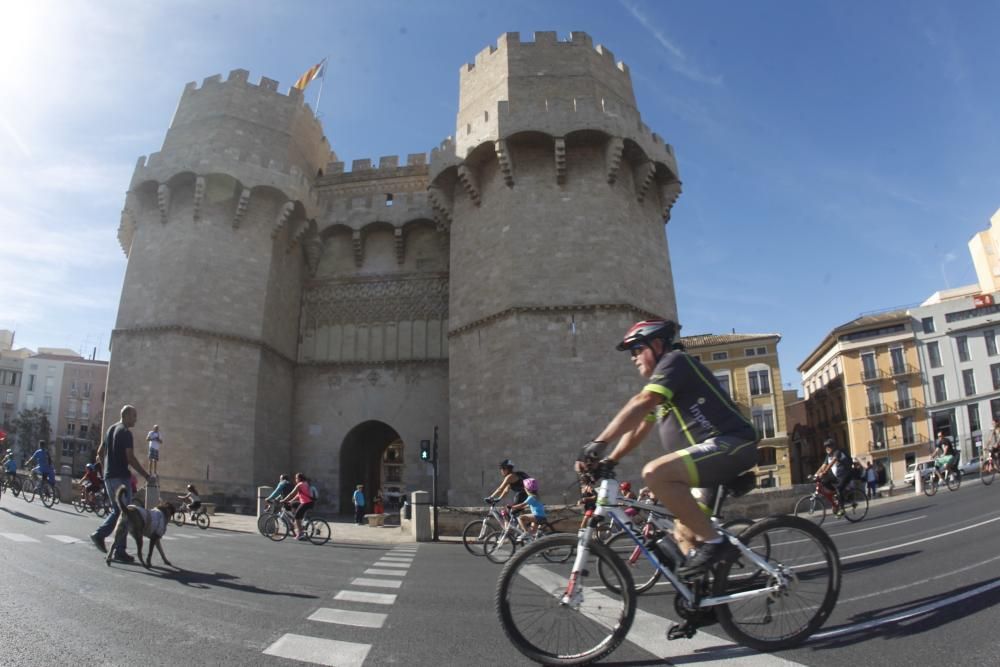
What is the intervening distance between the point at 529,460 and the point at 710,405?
45.0 feet

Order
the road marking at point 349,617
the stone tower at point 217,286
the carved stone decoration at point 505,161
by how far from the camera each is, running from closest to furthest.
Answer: the road marking at point 349,617 → the carved stone decoration at point 505,161 → the stone tower at point 217,286

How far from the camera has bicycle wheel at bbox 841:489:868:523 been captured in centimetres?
1141

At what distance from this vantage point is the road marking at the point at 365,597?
4.69m

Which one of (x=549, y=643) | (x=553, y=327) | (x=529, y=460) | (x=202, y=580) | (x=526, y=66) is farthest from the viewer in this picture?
(x=526, y=66)

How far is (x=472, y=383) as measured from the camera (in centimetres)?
1844

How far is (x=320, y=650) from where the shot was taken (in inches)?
125

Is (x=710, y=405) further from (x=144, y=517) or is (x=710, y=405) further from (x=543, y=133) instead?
(x=543, y=133)

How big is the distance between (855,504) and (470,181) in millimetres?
13899

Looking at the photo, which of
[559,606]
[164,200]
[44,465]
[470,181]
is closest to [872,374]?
[470,181]

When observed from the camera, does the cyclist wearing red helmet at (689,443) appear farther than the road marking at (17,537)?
No

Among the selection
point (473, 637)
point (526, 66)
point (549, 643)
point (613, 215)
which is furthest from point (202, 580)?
point (526, 66)

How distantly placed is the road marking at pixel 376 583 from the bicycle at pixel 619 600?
116 inches

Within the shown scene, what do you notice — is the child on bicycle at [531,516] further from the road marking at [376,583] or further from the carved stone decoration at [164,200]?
the carved stone decoration at [164,200]

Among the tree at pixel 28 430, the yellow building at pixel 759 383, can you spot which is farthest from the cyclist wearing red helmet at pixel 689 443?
the tree at pixel 28 430
